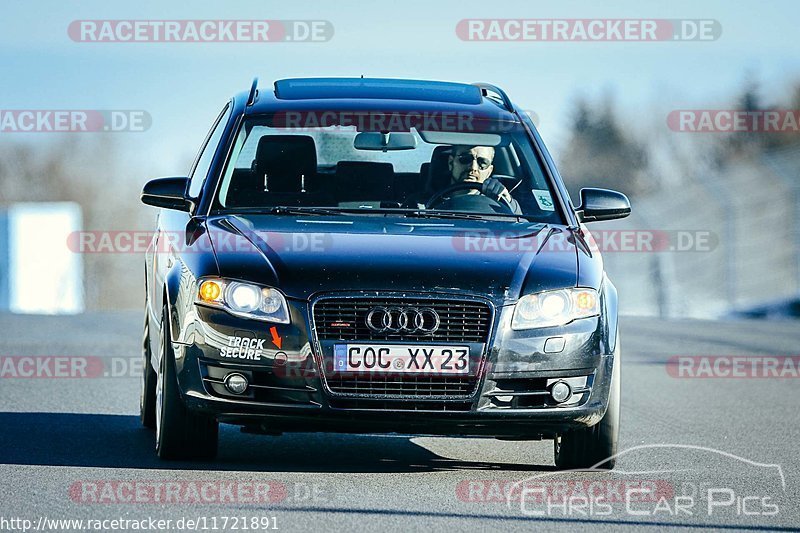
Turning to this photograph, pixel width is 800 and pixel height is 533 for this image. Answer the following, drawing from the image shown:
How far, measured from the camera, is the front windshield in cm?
858

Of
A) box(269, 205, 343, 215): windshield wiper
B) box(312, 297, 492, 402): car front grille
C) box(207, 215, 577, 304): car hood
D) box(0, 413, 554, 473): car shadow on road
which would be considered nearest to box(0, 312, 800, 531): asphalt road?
box(0, 413, 554, 473): car shadow on road

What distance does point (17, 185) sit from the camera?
82.1 metres

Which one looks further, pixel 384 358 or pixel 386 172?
pixel 386 172

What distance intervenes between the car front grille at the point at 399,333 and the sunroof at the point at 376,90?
226 centimetres

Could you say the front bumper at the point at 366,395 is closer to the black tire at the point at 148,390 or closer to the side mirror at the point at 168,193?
the side mirror at the point at 168,193

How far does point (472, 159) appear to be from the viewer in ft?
29.2

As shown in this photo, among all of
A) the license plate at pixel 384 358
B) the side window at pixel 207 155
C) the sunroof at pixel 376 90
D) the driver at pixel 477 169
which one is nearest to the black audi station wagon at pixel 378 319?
the license plate at pixel 384 358

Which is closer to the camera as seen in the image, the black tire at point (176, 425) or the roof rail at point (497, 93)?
the black tire at point (176, 425)

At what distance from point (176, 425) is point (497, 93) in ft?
10.4

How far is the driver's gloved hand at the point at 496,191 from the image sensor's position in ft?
28.7

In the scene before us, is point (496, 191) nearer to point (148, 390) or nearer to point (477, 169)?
point (477, 169)

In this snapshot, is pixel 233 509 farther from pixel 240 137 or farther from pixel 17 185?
pixel 17 185

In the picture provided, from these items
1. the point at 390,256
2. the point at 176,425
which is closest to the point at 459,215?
the point at 390,256

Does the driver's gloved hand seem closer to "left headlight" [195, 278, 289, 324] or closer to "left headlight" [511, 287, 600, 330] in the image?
"left headlight" [511, 287, 600, 330]
